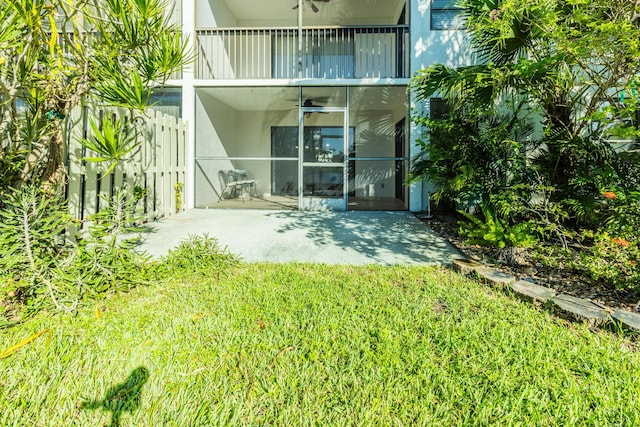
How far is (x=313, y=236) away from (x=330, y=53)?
193 inches

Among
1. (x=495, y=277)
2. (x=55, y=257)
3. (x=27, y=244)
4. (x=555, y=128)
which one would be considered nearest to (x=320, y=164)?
(x=555, y=128)

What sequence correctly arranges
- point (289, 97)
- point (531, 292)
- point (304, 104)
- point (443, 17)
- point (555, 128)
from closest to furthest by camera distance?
point (531, 292) → point (555, 128) → point (443, 17) → point (304, 104) → point (289, 97)

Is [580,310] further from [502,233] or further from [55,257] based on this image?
[55,257]

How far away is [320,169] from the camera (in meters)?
7.64

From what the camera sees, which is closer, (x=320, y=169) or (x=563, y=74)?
(x=563, y=74)

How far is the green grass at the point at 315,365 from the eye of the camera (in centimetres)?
134

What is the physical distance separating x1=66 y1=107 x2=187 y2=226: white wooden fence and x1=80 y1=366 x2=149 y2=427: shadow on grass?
68.3 inches

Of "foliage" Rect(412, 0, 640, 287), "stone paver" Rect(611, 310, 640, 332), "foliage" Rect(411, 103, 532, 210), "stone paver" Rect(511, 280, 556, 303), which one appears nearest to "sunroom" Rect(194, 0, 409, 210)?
"foliage" Rect(411, 103, 532, 210)

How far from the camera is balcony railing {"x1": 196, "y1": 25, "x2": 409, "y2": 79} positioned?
749 centimetres

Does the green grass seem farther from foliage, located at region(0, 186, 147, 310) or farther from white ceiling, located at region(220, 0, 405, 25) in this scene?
white ceiling, located at region(220, 0, 405, 25)

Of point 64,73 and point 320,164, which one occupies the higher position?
point 64,73

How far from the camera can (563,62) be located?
11.3 ft

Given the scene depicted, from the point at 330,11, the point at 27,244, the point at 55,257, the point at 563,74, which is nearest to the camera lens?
the point at 27,244

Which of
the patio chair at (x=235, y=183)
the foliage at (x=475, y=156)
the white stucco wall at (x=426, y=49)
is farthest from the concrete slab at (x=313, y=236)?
the patio chair at (x=235, y=183)
